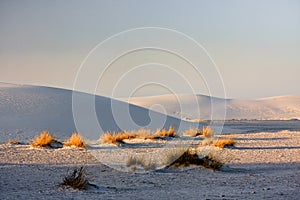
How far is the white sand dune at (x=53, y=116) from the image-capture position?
3828 centimetres

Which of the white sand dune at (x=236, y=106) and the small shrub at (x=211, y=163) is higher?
the white sand dune at (x=236, y=106)

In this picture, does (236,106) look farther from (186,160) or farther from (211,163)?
(211,163)

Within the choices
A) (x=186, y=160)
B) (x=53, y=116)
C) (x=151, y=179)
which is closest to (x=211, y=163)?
(x=186, y=160)

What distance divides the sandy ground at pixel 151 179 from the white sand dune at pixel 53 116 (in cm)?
784

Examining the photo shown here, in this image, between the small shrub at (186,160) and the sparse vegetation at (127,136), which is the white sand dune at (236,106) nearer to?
the sparse vegetation at (127,136)

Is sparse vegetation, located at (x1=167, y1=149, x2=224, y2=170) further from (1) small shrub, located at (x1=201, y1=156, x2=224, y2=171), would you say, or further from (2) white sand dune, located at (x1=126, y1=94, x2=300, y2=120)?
(2) white sand dune, located at (x1=126, y1=94, x2=300, y2=120)

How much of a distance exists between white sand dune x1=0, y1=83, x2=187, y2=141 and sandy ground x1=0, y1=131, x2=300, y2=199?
784cm

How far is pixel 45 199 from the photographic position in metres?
10.8

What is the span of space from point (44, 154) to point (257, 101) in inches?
5822

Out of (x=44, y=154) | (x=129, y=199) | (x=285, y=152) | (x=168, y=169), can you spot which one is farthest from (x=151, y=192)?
(x=285, y=152)

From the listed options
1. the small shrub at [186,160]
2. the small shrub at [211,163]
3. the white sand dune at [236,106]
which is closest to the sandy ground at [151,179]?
the small shrub at [211,163]

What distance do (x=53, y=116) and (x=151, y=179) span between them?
33.7m

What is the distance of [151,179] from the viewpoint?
1428cm

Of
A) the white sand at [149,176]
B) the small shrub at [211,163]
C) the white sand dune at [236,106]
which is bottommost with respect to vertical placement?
the white sand at [149,176]
